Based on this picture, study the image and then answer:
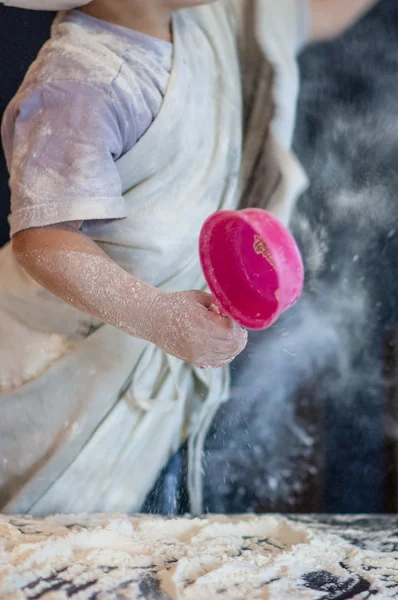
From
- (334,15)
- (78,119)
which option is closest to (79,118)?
(78,119)

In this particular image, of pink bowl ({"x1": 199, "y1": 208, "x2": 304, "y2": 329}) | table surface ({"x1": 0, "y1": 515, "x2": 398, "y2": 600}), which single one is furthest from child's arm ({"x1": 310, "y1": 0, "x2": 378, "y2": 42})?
table surface ({"x1": 0, "y1": 515, "x2": 398, "y2": 600})

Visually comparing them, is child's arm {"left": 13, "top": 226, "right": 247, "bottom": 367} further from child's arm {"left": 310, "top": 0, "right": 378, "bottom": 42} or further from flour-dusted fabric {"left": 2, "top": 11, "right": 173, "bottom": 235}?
child's arm {"left": 310, "top": 0, "right": 378, "bottom": 42}

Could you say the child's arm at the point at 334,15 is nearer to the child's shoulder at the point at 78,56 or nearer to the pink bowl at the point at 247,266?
the child's shoulder at the point at 78,56

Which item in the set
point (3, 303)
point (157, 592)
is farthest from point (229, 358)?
point (3, 303)

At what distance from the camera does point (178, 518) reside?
35.9 inches

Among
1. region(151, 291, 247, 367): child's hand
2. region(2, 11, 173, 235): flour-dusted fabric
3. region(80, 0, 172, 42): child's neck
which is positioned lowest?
region(151, 291, 247, 367): child's hand

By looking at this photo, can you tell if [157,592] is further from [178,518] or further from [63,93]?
[63,93]

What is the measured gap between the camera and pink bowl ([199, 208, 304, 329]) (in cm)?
60

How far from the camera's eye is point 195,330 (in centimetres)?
66

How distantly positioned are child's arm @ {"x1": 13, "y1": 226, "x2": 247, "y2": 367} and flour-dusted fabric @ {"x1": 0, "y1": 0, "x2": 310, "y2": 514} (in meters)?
0.10

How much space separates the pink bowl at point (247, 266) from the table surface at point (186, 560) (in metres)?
0.26

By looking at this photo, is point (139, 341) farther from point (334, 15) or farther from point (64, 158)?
point (334, 15)

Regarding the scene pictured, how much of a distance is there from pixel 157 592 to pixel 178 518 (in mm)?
263

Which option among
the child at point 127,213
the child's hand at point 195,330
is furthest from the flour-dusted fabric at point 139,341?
the child's hand at point 195,330
